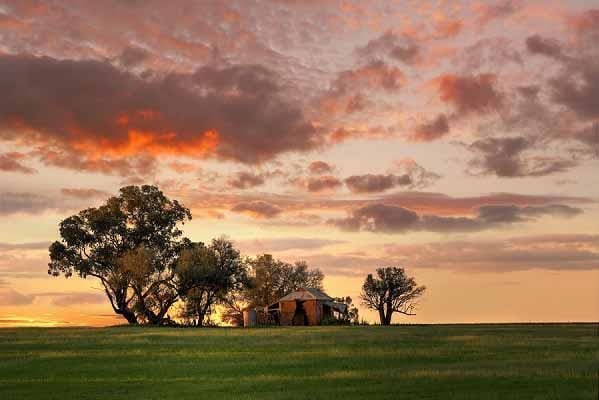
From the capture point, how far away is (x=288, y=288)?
13550 cm

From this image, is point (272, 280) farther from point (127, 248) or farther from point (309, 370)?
point (309, 370)

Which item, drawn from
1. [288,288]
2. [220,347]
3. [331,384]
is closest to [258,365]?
[331,384]

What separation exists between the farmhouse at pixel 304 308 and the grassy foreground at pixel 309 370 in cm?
6602

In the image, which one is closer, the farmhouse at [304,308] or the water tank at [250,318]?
the water tank at [250,318]

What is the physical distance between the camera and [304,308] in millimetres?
116438

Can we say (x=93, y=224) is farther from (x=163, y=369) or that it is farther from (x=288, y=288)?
(x=163, y=369)

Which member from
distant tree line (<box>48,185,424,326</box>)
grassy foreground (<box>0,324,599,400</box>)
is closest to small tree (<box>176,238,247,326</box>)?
distant tree line (<box>48,185,424,326</box>)

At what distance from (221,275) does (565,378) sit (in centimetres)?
7990

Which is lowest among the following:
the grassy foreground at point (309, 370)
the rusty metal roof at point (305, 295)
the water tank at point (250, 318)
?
the grassy foreground at point (309, 370)

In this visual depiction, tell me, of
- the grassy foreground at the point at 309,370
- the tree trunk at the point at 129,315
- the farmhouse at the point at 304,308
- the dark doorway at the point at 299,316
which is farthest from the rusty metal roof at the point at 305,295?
the grassy foreground at the point at 309,370

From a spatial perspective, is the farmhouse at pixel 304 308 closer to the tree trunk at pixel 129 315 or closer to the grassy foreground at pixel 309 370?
the tree trunk at pixel 129 315

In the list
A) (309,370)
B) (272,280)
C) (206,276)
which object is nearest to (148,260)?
(206,276)

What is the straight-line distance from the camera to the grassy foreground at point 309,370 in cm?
A: 2588

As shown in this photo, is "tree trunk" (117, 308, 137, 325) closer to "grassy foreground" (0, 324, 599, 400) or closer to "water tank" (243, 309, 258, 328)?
"water tank" (243, 309, 258, 328)
